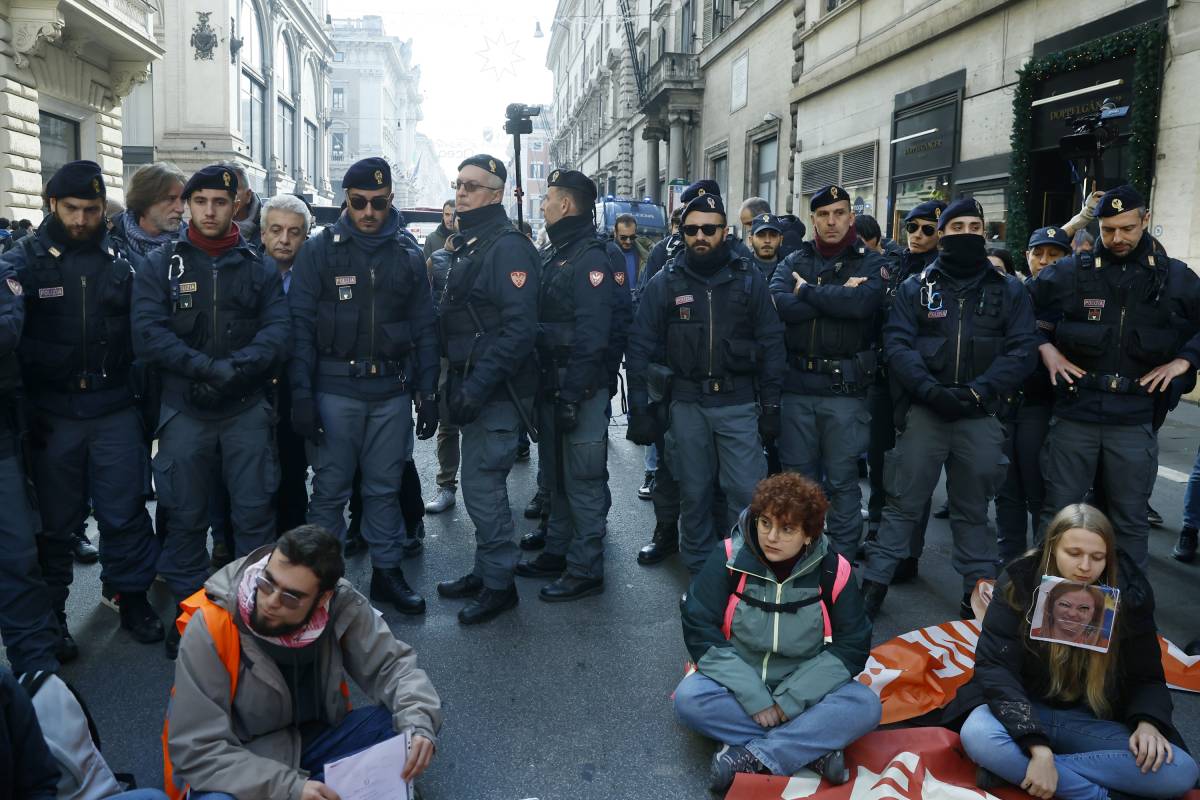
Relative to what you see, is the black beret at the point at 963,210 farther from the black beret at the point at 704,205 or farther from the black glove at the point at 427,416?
the black glove at the point at 427,416

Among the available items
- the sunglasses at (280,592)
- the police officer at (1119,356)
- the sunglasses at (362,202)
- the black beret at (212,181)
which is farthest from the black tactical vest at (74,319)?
the police officer at (1119,356)

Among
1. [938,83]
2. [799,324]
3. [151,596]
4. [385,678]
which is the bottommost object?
[151,596]

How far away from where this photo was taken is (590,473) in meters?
4.82

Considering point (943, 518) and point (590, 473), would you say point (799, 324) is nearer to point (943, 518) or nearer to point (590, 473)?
point (590, 473)

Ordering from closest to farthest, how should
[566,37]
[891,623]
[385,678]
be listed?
[385,678] → [891,623] → [566,37]

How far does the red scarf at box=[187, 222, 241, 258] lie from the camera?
417cm

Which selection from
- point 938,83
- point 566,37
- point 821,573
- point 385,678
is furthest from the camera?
point 566,37

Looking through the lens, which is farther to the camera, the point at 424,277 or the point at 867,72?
the point at 867,72

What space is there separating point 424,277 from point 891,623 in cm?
288

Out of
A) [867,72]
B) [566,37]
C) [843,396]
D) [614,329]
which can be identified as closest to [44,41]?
[867,72]

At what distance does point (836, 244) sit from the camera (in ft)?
16.1

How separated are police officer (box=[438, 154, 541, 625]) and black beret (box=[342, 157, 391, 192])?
14.6 inches

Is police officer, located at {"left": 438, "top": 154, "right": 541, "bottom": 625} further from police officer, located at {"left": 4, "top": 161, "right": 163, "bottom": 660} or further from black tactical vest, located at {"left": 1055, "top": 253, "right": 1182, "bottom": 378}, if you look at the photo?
black tactical vest, located at {"left": 1055, "top": 253, "right": 1182, "bottom": 378}

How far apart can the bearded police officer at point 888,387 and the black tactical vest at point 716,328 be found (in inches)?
29.8
